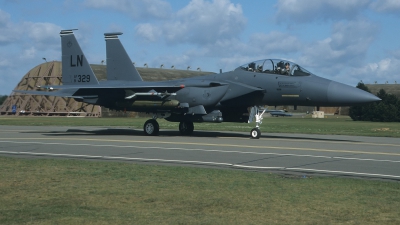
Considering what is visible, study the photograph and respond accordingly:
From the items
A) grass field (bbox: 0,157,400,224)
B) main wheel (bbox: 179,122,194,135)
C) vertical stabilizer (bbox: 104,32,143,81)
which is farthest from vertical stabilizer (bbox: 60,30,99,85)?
grass field (bbox: 0,157,400,224)

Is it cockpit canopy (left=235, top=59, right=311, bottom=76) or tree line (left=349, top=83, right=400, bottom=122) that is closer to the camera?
cockpit canopy (left=235, top=59, right=311, bottom=76)

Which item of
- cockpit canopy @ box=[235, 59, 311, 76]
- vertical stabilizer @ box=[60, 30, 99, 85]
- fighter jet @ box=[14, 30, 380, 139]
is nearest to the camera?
fighter jet @ box=[14, 30, 380, 139]

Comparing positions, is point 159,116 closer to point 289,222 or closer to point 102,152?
point 102,152

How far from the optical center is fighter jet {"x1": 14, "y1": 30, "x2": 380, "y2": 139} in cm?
1916

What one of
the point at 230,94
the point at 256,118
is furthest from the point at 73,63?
the point at 256,118

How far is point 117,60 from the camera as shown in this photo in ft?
83.0

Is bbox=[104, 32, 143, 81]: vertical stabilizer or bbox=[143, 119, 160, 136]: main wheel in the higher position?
bbox=[104, 32, 143, 81]: vertical stabilizer

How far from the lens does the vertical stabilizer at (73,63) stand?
81.7 feet

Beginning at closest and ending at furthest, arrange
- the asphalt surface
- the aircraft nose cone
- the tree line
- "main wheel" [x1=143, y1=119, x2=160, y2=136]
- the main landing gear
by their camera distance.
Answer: the asphalt surface
the aircraft nose cone
the main landing gear
"main wheel" [x1=143, y1=119, x2=160, y2=136]
the tree line

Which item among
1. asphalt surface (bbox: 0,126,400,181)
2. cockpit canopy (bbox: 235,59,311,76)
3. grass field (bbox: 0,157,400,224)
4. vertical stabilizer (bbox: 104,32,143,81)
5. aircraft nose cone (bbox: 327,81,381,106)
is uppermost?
vertical stabilizer (bbox: 104,32,143,81)

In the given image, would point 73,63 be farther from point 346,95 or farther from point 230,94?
point 346,95

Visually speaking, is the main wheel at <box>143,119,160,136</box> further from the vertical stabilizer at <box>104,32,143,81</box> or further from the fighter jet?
the vertical stabilizer at <box>104,32,143,81</box>

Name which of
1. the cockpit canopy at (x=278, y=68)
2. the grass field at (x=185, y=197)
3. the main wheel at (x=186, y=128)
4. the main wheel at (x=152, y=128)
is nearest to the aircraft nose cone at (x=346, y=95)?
the cockpit canopy at (x=278, y=68)

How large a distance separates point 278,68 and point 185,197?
13.2 meters
